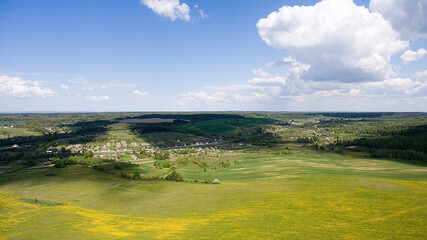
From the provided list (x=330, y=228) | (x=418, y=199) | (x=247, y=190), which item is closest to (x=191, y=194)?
(x=247, y=190)

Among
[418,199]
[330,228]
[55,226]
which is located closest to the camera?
[330,228]

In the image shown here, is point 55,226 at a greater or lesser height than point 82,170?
greater

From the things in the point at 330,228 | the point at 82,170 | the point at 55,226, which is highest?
the point at 330,228

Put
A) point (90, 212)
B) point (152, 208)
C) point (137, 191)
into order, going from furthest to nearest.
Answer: point (137, 191) < point (152, 208) < point (90, 212)

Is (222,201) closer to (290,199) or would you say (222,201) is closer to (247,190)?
(247,190)

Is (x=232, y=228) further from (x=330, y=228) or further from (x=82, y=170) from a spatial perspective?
(x=82, y=170)

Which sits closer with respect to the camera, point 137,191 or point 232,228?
point 232,228

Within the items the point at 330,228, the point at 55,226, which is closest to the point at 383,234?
the point at 330,228
